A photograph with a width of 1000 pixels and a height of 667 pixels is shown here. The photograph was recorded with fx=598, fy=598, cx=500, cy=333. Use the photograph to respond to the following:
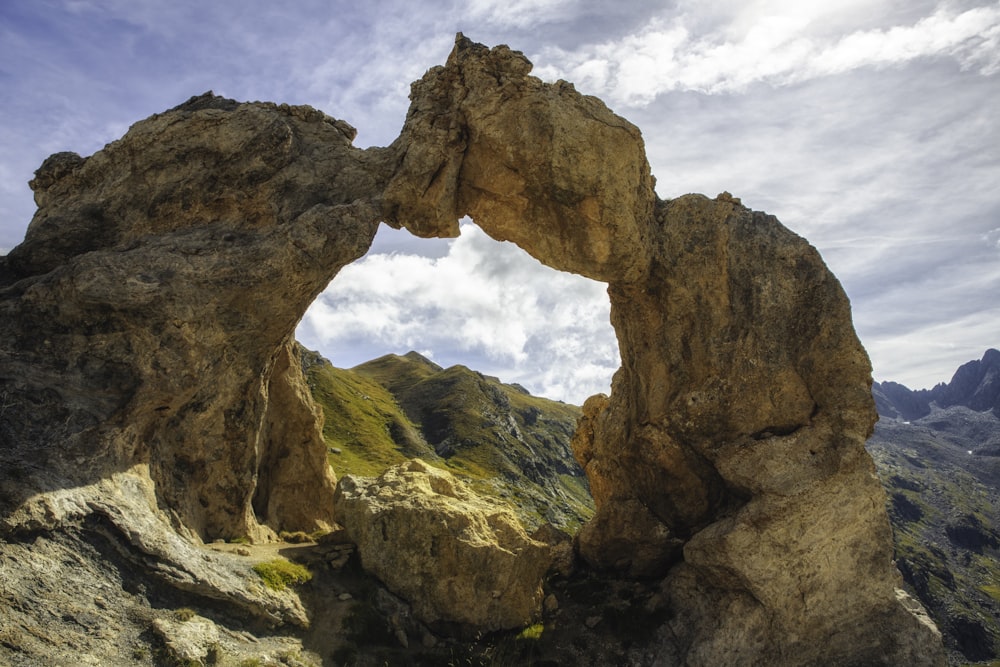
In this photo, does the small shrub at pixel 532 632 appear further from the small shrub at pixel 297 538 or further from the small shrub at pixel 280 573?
the small shrub at pixel 297 538

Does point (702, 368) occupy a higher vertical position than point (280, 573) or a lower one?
higher

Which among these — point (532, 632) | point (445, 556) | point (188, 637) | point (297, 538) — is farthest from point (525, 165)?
point (188, 637)

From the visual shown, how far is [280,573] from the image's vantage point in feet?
72.9

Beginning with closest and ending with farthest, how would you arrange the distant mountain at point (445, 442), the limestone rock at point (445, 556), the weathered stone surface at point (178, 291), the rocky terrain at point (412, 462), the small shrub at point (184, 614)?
the small shrub at point (184, 614)
the rocky terrain at point (412, 462)
the weathered stone surface at point (178, 291)
the limestone rock at point (445, 556)
the distant mountain at point (445, 442)

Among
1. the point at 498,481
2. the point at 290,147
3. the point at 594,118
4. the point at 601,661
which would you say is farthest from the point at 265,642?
the point at 498,481

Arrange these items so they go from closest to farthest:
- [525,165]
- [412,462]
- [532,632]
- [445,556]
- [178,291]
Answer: [178,291], [445,556], [532,632], [525,165], [412,462]

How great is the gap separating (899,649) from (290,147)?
34.1 metres

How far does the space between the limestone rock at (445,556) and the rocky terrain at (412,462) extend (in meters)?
0.12

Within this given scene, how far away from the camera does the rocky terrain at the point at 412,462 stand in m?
18.8

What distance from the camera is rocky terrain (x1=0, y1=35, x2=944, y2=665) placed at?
18.8 m

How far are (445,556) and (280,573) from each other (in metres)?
6.40

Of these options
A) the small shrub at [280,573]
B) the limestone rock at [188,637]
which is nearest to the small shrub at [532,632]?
the small shrub at [280,573]

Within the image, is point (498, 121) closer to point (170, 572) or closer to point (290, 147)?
point (290, 147)

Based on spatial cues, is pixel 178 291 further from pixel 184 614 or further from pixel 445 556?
pixel 445 556
